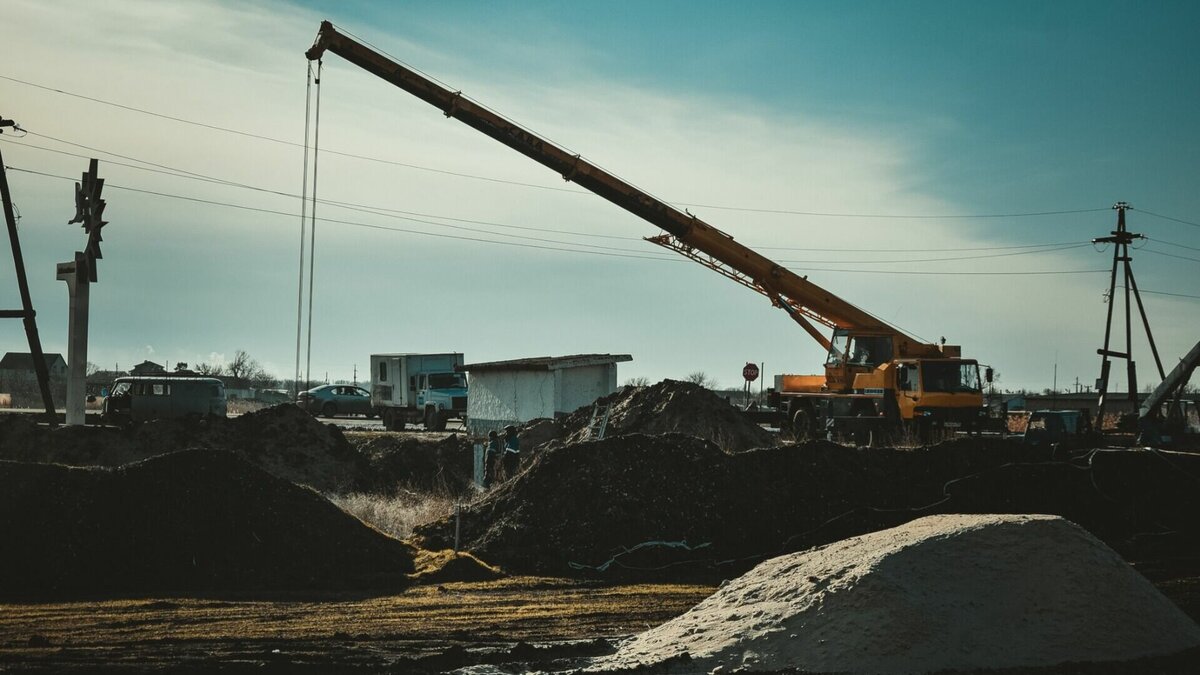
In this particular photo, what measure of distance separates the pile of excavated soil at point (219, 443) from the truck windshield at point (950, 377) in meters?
14.8

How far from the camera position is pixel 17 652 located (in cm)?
1086

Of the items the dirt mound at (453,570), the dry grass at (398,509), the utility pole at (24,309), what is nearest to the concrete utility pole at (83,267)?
the utility pole at (24,309)

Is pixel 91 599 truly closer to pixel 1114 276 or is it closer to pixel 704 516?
pixel 704 516

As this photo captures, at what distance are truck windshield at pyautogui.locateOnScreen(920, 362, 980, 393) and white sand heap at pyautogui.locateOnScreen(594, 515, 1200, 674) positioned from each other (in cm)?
1560

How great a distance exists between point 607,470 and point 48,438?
1837 centimetres

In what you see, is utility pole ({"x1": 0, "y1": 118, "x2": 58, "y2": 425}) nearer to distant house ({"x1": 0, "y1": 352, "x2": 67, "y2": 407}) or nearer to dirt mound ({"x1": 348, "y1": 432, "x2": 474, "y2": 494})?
dirt mound ({"x1": 348, "y1": 432, "x2": 474, "y2": 494})

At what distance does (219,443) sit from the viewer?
103ft

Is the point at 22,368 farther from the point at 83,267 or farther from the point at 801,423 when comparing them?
the point at 801,423

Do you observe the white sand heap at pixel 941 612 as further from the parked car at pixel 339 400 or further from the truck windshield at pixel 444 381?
the parked car at pixel 339 400

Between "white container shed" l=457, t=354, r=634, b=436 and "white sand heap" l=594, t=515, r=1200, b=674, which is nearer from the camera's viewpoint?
"white sand heap" l=594, t=515, r=1200, b=674

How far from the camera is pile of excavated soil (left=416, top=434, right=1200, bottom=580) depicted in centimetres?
1886

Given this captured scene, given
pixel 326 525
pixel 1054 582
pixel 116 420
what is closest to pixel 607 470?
pixel 326 525

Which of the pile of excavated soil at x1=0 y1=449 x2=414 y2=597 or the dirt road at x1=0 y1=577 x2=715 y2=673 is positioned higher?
the pile of excavated soil at x1=0 y1=449 x2=414 y2=597

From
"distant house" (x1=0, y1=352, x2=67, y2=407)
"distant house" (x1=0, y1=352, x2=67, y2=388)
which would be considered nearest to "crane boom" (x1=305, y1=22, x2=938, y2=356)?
"distant house" (x1=0, y1=352, x2=67, y2=407)
